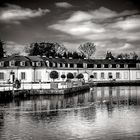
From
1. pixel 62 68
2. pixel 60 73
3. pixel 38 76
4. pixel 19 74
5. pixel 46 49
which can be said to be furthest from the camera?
pixel 46 49

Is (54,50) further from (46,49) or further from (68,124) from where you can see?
(68,124)

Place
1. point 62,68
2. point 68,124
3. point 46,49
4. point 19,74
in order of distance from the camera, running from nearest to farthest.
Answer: point 68,124
point 19,74
point 62,68
point 46,49

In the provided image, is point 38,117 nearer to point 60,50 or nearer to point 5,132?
point 5,132

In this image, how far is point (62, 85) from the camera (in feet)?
121

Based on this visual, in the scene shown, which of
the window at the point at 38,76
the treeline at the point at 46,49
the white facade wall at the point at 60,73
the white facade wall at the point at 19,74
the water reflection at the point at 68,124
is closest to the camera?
the water reflection at the point at 68,124

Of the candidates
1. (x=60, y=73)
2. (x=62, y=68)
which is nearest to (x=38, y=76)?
(x=60, y=73)

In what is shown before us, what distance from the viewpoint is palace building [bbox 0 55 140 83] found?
48.9m

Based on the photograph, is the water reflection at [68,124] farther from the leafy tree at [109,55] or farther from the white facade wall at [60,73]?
the leafy tree at [109,55]

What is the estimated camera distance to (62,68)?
56188 millimetres

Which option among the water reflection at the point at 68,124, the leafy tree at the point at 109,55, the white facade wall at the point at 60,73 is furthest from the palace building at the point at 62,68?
the water reflection at the point at 68,124

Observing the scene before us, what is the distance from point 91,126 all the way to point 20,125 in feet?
11.4

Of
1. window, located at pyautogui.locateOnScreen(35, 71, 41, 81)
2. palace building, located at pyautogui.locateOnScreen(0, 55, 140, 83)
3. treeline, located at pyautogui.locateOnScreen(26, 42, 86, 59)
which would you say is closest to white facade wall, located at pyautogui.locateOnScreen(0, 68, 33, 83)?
palace building, located at pyautogui.locateOnScreen(0, 55, 140, 83)

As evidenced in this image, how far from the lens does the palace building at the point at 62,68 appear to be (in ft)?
160

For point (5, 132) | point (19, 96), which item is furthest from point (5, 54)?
point (5, 132)
